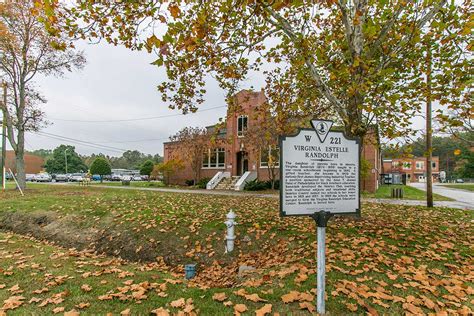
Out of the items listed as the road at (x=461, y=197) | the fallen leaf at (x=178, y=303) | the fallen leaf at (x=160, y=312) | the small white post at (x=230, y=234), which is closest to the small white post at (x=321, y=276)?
the fallen leaf at (x=178, y=303)

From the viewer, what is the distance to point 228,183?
2895 cm

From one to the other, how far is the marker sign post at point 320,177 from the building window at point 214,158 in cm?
2766

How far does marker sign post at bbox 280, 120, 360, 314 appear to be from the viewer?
3.73 metres

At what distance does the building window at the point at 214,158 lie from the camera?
32.0 meters

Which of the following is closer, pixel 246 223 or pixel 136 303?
pixel 136 303

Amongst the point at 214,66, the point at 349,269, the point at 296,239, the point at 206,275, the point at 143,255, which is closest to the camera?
the point at 349,269

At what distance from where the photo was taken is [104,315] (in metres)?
3.74

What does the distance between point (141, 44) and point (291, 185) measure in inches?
218

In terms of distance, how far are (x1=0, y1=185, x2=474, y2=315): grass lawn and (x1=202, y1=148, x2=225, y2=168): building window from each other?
21.9 meters

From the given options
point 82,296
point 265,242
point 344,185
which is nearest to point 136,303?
point 82,296

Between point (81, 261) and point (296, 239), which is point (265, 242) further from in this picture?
point (81, 261)

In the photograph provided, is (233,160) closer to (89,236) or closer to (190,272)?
(89,236)

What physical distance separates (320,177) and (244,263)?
3.19 meters

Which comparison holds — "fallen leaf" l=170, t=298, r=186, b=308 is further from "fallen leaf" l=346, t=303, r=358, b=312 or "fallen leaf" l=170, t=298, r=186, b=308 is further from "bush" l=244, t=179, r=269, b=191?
"bush" l=244, t=179, r=269, b=191
